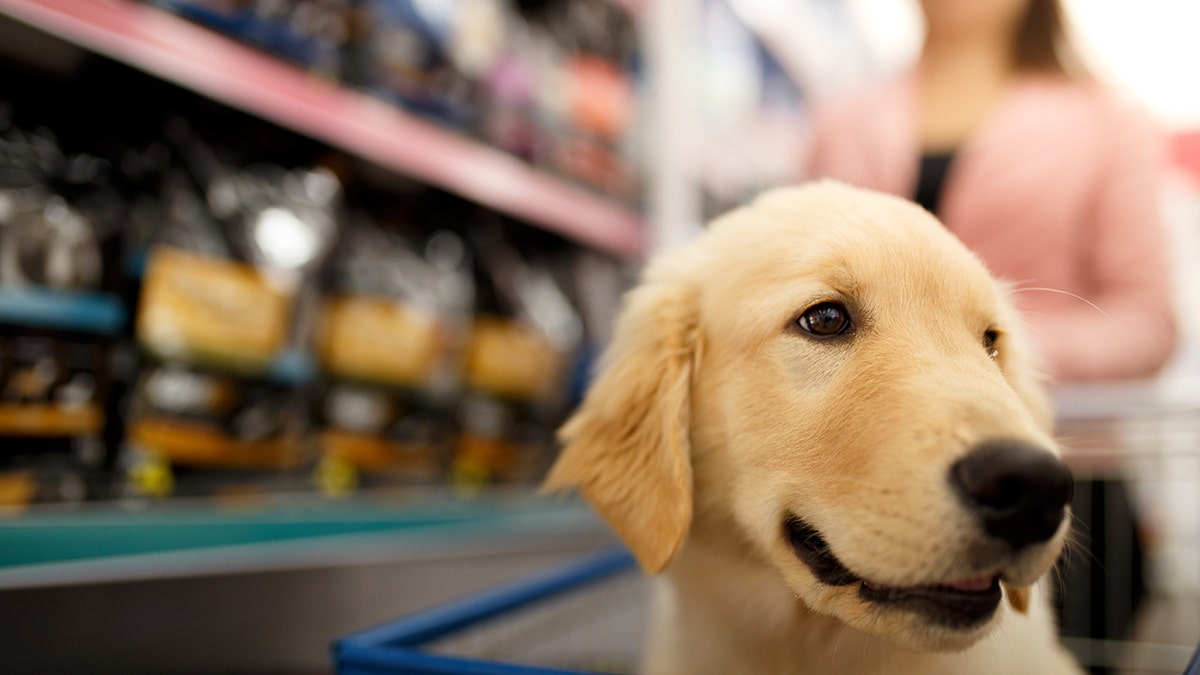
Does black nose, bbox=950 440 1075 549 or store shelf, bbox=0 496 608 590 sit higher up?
black nose, bbox=950 440 1075 549

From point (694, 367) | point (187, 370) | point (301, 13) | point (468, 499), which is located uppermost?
point (301, 13)

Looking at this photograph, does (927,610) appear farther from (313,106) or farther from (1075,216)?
(313,106)

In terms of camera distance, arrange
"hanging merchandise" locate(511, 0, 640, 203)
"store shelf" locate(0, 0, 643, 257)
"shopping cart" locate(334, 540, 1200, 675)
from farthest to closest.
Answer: "hanging merchandise" locate(511, 0, 640, 203) → "store shelf" locate(0, 0, 643, 257) → "shopping cart" locate(334, 540, 1200, 675)

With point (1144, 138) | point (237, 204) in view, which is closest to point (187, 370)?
point (237, 204)

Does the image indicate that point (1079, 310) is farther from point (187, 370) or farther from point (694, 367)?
point (187, 370)

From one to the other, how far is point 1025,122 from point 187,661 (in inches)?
74.9

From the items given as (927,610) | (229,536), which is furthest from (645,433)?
(229,536)

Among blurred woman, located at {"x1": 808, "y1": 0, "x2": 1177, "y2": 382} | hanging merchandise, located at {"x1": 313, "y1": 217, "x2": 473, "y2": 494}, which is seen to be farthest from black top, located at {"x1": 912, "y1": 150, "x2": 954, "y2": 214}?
hanging merchandise, located at {"x1": 313, "y1": 217, "x2": 473, "y2": 494}

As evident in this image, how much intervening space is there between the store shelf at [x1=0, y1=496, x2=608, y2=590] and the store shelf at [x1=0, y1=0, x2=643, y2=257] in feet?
2.54

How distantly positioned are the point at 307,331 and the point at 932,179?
1459 mm

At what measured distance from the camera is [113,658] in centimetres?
121

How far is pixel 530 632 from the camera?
1288 mm

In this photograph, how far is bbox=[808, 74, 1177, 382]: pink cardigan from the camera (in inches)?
63.0

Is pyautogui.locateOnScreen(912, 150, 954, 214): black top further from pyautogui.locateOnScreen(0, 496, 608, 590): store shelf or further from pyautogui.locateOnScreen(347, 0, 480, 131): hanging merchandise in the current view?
pyautogui.locateOnScreen(0, 496, 608, 590): store shelf
